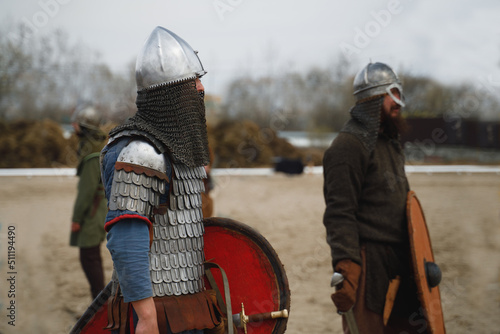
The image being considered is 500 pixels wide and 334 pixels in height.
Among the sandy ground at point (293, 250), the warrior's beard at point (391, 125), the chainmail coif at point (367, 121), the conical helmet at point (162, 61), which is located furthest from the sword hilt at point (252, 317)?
the sandy ground at point (293, 250)

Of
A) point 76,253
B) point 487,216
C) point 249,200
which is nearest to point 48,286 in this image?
point 76,253

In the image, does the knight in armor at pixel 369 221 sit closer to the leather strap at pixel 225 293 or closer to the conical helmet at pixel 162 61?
the leather strap at pixel 225 293

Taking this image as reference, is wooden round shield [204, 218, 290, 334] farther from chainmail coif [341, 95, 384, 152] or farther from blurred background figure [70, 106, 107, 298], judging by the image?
blurred background figure [70, 106, 107, 298]

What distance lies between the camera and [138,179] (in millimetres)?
1629

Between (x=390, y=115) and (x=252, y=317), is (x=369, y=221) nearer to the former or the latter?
(x=390, y=115)

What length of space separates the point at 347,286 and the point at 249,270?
0.61 m

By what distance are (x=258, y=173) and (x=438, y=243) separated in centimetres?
1276

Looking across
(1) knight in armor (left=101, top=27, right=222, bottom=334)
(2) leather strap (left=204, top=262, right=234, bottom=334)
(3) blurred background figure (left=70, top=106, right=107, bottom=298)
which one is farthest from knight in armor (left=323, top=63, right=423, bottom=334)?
(3) blurred background figure (left=70, top=106, right=107, bottom=298)

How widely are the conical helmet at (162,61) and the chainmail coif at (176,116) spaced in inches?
1.0

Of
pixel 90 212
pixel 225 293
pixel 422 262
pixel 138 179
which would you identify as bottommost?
pixel 90 212

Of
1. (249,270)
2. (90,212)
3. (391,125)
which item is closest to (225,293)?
(249,270)

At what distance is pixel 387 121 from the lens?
279 cm

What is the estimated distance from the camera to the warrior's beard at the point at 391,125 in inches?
110

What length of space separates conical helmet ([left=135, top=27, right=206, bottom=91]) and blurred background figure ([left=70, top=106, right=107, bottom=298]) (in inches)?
93.5
